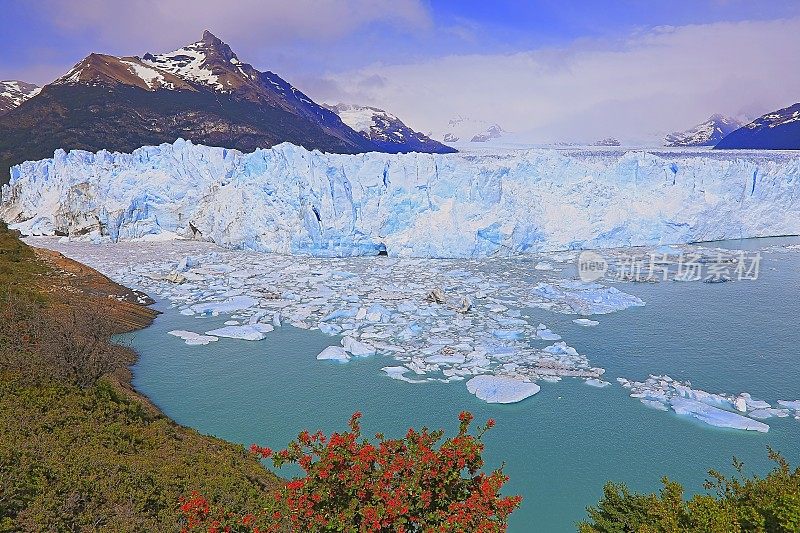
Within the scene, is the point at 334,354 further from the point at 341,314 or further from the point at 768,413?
the point at 768,413

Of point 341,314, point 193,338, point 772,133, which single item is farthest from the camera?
point 772,133

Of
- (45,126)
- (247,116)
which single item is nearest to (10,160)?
(45,126)

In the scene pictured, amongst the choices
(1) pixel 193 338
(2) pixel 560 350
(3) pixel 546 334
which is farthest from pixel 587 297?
(1) pixel 193 338

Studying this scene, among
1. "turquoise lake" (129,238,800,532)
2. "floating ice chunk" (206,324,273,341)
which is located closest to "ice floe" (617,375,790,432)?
"turquoise lake" (129,238,800,532)

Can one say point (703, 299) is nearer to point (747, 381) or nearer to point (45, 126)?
point (747, 381)

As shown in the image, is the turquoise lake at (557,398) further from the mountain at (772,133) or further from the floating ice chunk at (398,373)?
the mountain at (772,133)

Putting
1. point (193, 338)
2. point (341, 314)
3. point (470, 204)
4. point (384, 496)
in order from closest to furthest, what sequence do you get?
point (384, 496) < point (193, 338) < point (341, 314) < point (470, 204)
